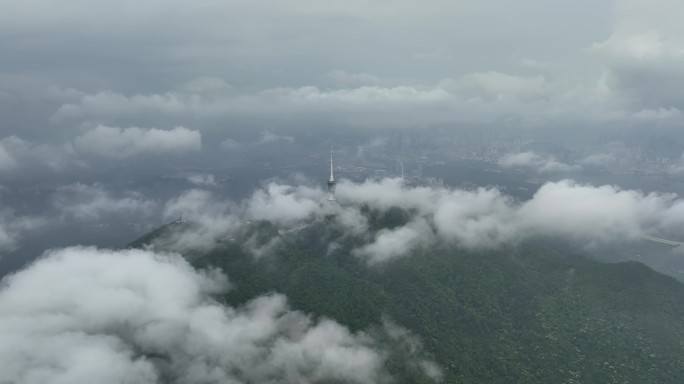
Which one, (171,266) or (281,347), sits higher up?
(171,266)

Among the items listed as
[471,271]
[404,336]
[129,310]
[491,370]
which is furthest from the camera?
[471,271]

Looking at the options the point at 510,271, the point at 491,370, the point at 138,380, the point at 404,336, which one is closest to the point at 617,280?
the point at 510,271

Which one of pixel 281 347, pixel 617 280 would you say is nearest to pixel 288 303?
pixel 281 347

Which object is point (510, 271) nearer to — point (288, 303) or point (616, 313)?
point (616, 313)

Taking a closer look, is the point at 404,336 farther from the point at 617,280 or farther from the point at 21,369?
the point at 21,369

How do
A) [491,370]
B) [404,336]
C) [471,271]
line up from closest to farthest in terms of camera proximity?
1. [491,370]
2. [404,336]
3. [471,271]

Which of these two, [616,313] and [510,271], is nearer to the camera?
[616,313]
